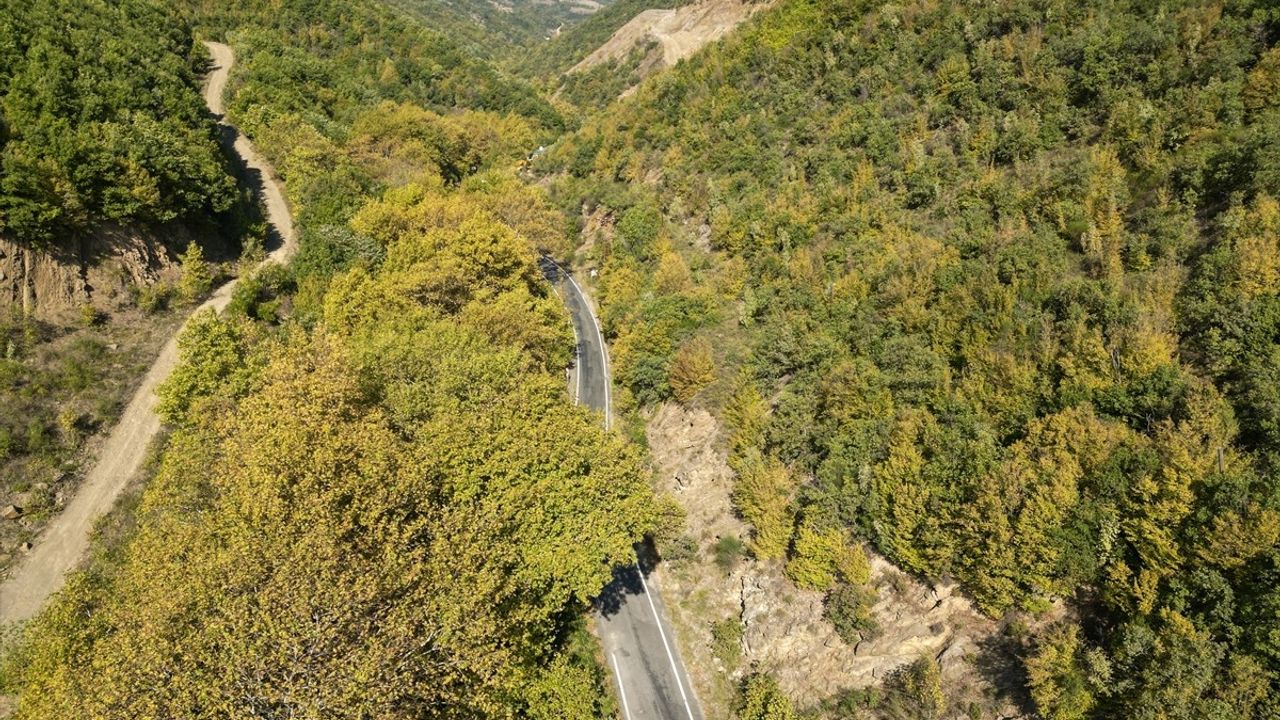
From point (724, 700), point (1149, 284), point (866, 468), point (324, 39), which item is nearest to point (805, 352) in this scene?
point (866, 468)

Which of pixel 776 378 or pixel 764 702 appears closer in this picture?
pixel 764 702

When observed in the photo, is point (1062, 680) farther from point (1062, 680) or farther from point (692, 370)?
point (692, 370)

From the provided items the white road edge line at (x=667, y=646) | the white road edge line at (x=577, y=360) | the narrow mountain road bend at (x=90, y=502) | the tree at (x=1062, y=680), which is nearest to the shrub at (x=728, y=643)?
the white road edge line at (x=667, y=646)

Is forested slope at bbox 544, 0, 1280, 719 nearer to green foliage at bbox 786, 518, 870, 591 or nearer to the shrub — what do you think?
green foliage at bbox 786, 518, 870, 591

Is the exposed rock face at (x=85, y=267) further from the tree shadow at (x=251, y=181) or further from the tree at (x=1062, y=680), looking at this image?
the tree at (x=1062, y=680)

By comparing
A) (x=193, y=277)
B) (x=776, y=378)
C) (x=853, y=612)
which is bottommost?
(x=853, y=612)

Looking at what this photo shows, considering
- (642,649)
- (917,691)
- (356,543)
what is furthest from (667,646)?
(356,543)
